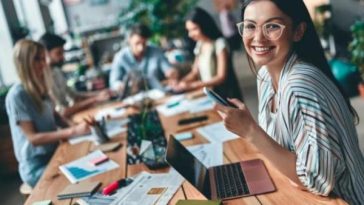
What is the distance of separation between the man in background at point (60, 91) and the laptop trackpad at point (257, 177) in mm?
1835

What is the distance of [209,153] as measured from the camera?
1.69 meters

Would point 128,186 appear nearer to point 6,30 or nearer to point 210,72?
point 210,72

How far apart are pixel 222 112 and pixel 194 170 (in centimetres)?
25

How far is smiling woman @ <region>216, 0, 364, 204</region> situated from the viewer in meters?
1.09

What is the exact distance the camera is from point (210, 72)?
306 centimetres

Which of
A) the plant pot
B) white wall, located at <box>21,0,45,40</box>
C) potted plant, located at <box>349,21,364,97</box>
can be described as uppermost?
white wall, located at <box>21,0,45,40</box>

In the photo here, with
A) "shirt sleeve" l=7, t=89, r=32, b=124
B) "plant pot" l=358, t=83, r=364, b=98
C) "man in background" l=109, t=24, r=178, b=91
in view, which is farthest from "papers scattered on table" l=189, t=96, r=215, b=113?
"plant pot" l=358, t=83, r=364, b=98

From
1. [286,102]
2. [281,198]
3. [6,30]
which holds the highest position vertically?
[6,30]

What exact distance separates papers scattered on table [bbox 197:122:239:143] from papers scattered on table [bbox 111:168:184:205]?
0.39 m

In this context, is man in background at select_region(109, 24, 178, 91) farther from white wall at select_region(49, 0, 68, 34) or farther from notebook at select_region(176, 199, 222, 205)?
white wall at select_region(49, 0, 68, 34)

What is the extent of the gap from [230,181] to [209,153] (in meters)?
0.33

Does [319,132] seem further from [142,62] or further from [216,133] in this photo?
A: [142,62]

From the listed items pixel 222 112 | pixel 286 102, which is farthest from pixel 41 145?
pixel 286 102

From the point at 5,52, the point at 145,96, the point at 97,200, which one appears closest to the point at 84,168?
the point at 97,200
